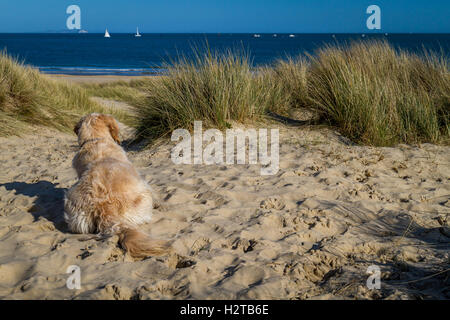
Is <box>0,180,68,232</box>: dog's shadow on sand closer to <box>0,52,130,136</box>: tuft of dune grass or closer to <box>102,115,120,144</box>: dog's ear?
<box>102,115,120,144</box>: dog's ear

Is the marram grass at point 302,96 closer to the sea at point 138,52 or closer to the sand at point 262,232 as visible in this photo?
the sea at point 138,52

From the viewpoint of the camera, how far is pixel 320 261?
3.06 metres

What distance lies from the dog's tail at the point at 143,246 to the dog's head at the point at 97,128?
1529 millimetres

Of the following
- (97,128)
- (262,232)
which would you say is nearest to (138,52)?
(97,128)

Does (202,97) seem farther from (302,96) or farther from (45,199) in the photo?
(45,199)

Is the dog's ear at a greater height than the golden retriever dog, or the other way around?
the dog's ear

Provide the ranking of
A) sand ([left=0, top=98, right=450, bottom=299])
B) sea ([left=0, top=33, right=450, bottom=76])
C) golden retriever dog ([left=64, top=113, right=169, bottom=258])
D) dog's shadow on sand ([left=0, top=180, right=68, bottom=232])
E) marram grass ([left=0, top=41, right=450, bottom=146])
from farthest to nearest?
1. sea ([left=0, top=33, right=450, bottom=76])
2. marram grass ([left=0, top=41, right=450, bottom=146])
3. dog's shadow on sand ([left=0, top=180, right=68, bottom=232])
4. golden retriever dog ([left=64, top=113, right=169, bottom=258])
5. sand ([left=0, top=98, right=450, bottom=299])

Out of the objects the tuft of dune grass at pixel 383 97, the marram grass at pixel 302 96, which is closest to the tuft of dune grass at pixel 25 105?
the marram grass at pixel 302 96

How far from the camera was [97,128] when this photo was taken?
430 cm

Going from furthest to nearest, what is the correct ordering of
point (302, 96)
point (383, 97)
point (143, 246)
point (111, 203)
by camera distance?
point (302, 96)
point (383, 97)
point (111, 203)
point (143, 246)

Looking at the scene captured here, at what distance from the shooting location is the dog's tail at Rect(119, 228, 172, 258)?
315 centimetres

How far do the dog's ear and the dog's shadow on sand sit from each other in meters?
0.97

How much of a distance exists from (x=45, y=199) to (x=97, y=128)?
3.75ft

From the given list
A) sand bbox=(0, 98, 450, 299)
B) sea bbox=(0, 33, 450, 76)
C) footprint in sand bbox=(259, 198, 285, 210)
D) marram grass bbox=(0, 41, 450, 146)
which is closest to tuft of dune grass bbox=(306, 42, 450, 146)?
marram grass bbox=(0, 41, 450, 146)
